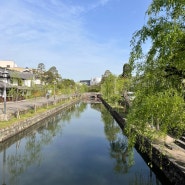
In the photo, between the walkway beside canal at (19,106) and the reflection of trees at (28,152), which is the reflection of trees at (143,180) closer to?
the reflection of trees at (28,152)

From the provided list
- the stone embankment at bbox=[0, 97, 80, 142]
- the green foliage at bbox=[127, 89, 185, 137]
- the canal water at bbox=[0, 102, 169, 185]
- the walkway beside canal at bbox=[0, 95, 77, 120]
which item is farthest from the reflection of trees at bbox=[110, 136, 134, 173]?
the walkway beside canal at bbox=[0, 95, 77, 120]

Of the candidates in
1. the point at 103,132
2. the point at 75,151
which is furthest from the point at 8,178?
the point at 103,132

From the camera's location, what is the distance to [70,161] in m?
16.2

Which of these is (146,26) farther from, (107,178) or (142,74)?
Result: (107,178)

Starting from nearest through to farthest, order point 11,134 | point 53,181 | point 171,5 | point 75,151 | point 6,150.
Answer: point 171,5, point 53,181, point 6,150, point 75,151, point 11,134

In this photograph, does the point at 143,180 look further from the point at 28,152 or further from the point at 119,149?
the point at 28,152

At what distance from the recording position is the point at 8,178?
12805 mm

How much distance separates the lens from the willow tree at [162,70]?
6.40 m

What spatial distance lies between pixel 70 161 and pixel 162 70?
10.8 metres

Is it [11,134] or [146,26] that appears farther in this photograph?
[11,134]

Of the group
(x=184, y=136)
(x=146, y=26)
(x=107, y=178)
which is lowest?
(x=107, y=178)

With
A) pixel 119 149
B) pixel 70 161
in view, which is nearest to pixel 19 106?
pixel 119 149

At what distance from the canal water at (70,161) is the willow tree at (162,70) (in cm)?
190

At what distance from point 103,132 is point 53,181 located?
51.0 ft
